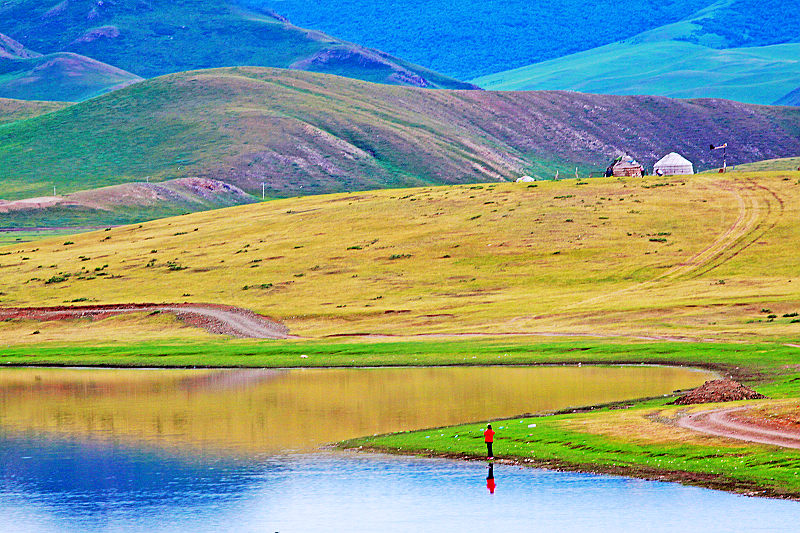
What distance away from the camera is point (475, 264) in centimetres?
11025

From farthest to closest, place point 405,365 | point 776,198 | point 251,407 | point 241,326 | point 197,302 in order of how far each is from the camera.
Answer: point 776,198
point 197,302
point 241,326
point 405,365
point 251,407

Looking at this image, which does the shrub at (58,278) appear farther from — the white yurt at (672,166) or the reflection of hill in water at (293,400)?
the white yurt at (672,166)

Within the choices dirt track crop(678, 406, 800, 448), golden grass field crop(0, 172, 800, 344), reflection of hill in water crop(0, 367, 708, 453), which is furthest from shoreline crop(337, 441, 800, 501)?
golden grass field crop(0, 172, 800, 344)

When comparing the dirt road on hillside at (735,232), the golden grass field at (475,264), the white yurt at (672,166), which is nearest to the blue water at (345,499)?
the golden grass field at (475,264)

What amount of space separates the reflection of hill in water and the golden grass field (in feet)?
50.6

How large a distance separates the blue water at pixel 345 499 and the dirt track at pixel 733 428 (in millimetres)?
3613

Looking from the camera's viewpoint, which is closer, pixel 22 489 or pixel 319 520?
pixel 319 520

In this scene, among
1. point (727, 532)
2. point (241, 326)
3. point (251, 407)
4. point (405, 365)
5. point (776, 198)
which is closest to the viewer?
point (727, 532)

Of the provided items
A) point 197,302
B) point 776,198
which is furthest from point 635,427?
point 776,198

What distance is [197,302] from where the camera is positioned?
332 feet

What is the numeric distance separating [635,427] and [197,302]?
67.2 m

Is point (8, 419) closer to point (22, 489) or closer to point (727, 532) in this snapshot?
point (22, 489)

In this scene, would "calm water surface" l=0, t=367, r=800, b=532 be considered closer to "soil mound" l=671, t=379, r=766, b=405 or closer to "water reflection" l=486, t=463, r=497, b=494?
"water reflection" l=486, t=463, r=497, b=494

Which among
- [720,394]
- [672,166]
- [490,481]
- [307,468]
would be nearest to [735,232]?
[720,394]
